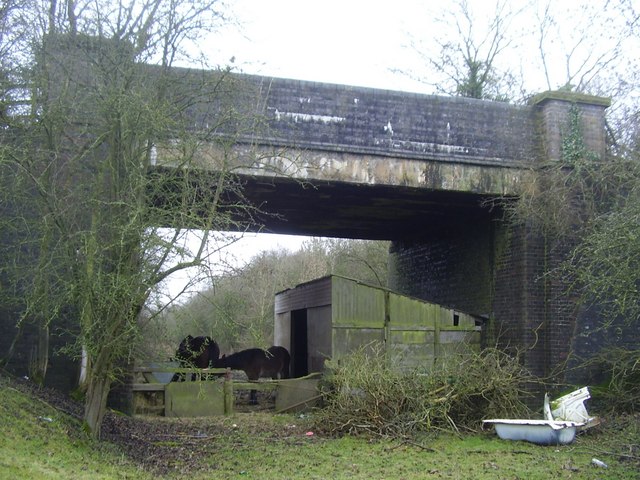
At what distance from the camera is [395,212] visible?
17094 millimetres

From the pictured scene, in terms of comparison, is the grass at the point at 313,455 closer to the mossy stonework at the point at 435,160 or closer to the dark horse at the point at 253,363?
the mossy stonework at the point at 435,160

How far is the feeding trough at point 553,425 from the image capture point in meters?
11.4

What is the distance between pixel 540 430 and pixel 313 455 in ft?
13.1

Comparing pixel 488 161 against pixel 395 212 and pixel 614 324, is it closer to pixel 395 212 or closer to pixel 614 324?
pixel 395 212

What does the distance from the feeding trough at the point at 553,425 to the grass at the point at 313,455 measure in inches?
8.7

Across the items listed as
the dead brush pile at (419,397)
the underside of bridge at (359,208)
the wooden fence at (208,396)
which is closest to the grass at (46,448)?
the dead brush pile at (419,397)

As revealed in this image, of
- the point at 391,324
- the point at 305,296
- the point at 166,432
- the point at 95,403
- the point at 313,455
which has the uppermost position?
the point at 305,296

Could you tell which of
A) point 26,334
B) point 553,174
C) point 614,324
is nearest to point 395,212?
point 553,174

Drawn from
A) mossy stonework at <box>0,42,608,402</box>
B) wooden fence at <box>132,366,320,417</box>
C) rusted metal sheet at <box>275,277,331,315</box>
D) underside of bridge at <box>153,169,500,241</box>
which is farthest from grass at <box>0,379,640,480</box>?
rusted metal sheet at <box>275,277,331,315</box>

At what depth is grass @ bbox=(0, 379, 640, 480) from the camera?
8070mm

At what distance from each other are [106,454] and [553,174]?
10138mm

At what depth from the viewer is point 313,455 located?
1047cm

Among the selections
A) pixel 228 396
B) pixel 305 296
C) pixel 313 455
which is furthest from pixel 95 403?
pixel 305 296

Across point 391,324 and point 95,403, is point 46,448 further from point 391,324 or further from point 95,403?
point 391,324
